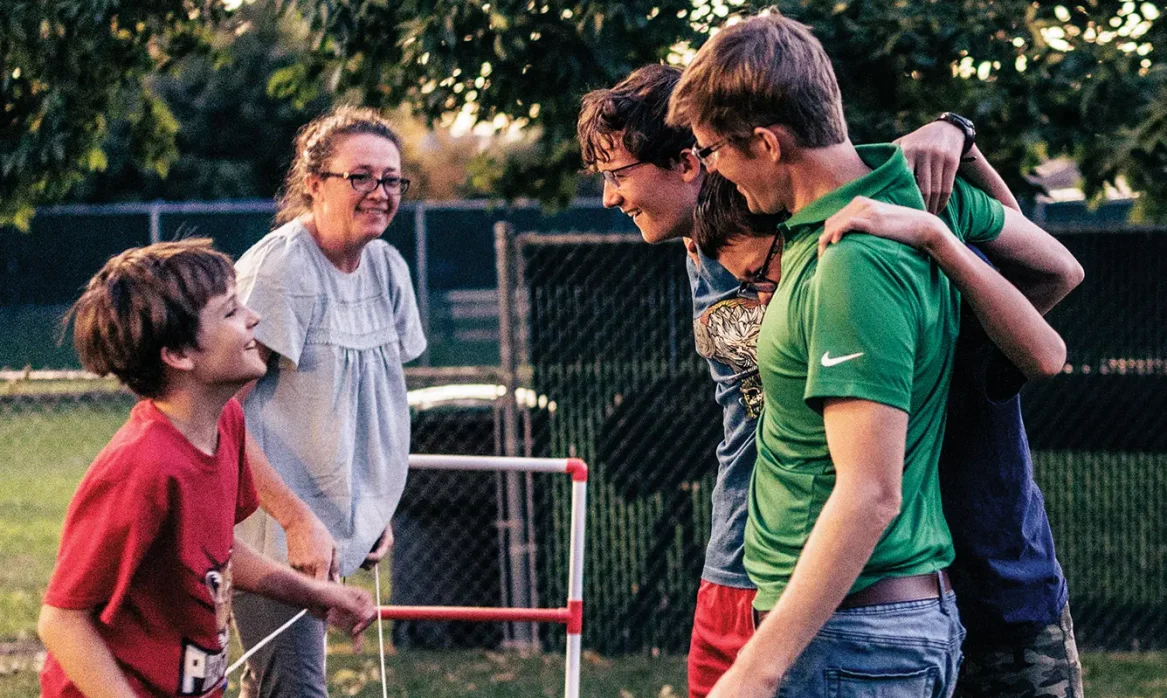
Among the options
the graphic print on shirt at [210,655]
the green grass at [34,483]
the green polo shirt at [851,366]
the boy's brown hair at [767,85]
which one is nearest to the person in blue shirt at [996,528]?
the green polo shirt at [851,366]

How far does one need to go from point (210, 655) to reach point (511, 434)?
4.07 m

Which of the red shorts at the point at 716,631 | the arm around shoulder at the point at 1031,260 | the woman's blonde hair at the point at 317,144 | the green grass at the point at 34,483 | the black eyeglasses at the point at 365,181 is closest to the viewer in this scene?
the arm around shoulder at the point at 1031,260

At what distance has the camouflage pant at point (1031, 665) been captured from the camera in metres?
2.66

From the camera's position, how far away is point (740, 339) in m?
2.74

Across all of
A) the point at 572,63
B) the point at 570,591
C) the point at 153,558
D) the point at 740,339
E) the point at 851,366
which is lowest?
the point at 570,591

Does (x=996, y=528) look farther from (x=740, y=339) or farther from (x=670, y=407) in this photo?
(x=670, y=407)

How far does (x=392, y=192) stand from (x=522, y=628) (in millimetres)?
3659

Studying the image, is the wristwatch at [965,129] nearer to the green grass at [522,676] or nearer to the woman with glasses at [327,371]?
the woman with glasses at [327,371]

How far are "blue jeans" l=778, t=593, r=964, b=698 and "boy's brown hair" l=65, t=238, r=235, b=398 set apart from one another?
4.52 feet

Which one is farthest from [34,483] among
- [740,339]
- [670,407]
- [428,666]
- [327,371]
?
[740,339]

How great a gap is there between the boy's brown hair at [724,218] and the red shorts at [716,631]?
2.49ft

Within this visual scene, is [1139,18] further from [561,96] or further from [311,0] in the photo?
[311,0]

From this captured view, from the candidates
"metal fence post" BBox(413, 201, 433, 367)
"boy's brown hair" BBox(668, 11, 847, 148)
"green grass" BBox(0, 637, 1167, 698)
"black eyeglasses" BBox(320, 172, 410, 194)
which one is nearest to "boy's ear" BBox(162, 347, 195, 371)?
"black eyeglasses" BBox(320, 172, 410, 194)

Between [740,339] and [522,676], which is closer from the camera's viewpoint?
[740,339]
